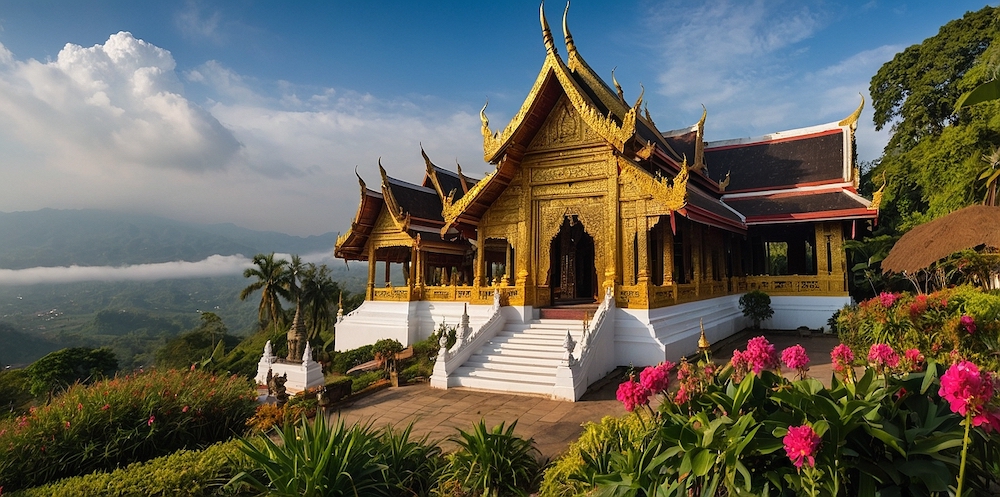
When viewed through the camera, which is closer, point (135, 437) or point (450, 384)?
point (135, 437)

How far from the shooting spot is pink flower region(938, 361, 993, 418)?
2.09m

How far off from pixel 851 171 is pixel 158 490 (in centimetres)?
1715

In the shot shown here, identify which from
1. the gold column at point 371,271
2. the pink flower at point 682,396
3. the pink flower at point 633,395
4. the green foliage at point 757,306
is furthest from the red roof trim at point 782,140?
the pink flower at point 633,395

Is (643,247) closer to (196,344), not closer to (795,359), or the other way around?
(795,359)

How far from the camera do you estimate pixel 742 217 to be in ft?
45.8

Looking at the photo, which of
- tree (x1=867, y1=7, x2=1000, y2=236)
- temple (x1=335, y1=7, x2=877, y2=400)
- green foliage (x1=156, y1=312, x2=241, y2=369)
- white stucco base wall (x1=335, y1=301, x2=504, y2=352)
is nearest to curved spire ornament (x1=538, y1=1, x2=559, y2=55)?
temple (x1=335, y1=7, x2=877, y2=400)

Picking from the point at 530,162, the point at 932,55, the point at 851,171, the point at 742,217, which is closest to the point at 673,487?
the point at 530,162

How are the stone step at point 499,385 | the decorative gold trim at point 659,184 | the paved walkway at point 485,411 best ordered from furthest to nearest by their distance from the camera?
1. the decorative gold trim at point 659,184
2. the stone step at point 499,385
3. the paved walkway at point 485,411

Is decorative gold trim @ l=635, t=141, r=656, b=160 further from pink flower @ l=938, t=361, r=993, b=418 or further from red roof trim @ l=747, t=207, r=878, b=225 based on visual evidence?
pink flower @ l=938, t=361, r=993, b=418

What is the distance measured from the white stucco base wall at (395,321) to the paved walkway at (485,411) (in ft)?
14.6

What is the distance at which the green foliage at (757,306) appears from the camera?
1360 centimetres

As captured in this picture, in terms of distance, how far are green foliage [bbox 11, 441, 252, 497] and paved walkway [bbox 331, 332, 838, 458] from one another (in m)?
2.13

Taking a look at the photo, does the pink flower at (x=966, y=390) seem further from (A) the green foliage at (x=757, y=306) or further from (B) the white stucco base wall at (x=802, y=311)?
(B) the white stucco base wall at (x=802, y=311)

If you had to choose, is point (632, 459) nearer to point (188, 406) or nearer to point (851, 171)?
point (188, 406)
